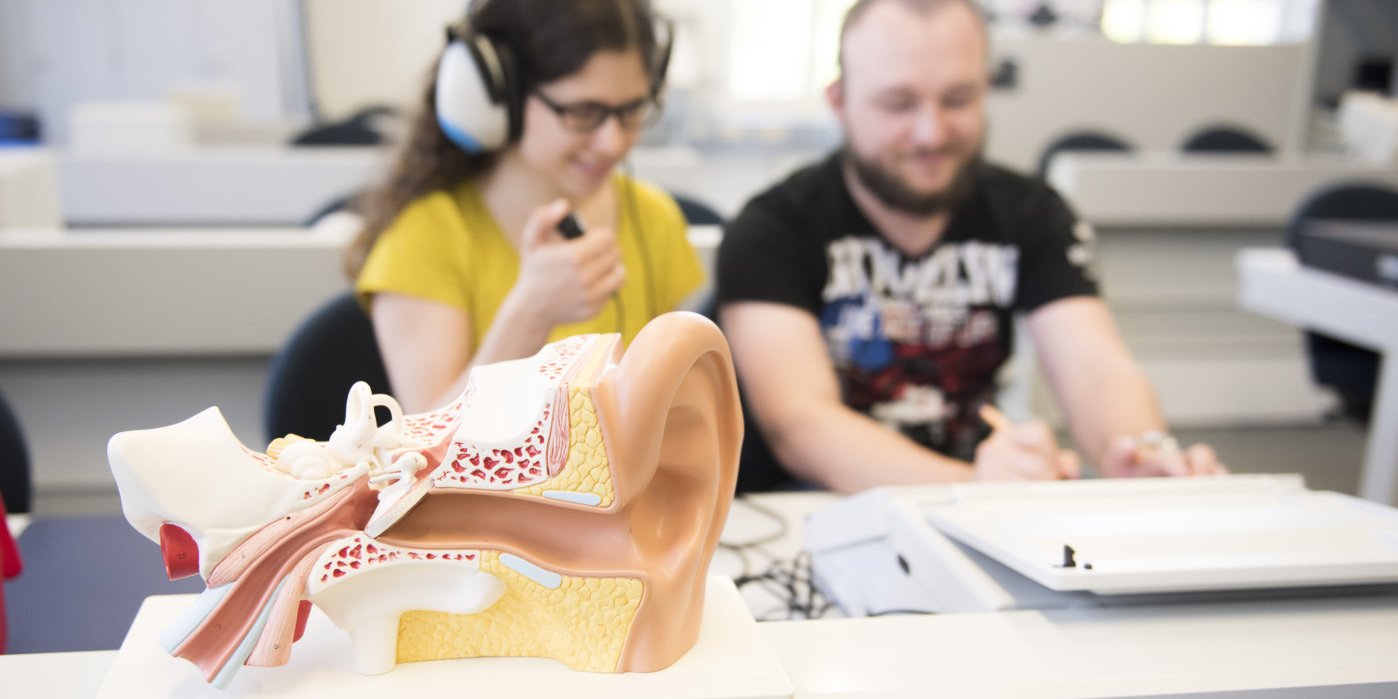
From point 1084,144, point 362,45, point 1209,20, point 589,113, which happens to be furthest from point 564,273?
point 362,45

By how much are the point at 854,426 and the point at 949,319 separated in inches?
10.7

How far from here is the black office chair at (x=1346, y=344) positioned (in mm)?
2096

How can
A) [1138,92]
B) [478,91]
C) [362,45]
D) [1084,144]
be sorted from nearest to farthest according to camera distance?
1. [478,91]
2. [1084,144]
3. [1138,92]
4. [362,45]

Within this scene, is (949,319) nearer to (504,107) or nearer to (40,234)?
(504,107)

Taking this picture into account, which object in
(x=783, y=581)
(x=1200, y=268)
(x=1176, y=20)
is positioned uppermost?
(x=1176, y=20)

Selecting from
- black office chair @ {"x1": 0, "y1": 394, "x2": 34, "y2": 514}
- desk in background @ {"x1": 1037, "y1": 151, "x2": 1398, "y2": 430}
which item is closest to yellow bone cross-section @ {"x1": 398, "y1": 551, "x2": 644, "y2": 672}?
black office chair @ {"x1": 0, "y1": 394, "x2": 34, "y2": 514}

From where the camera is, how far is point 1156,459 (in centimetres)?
95

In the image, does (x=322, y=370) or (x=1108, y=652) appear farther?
(x=322, y=370)

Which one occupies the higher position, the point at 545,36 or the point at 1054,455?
the point at 545,36

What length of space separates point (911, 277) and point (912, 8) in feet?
1.09

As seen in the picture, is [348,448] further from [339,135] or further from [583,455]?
[339,135]

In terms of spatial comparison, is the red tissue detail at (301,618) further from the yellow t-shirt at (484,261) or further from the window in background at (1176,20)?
the window in background at (1176,20)

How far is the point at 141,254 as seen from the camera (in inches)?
58.8

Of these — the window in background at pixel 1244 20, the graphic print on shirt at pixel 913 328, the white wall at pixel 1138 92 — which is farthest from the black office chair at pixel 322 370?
the window in background at pixel 1244 20
